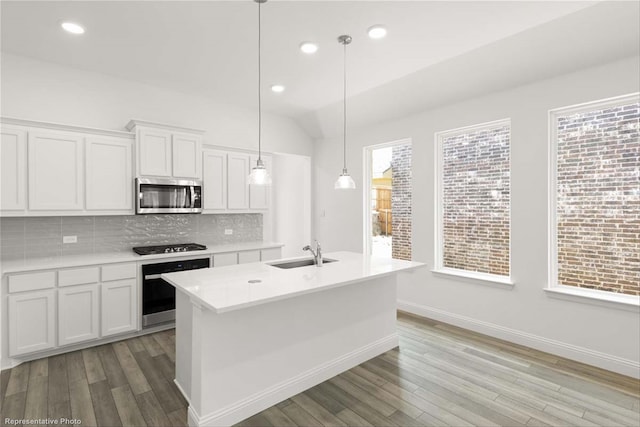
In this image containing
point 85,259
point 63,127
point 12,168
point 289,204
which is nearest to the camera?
point 12,168

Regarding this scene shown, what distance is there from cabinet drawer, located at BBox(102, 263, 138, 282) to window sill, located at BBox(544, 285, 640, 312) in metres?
4.21

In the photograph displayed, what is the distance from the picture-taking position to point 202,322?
209 centimetres

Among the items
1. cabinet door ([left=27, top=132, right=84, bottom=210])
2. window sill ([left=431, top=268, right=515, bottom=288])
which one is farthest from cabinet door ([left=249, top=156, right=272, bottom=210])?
window sill ([left=431, top=268, right=515, bottom=288])

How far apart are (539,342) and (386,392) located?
72.7 inches

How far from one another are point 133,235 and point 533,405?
428 centimetres

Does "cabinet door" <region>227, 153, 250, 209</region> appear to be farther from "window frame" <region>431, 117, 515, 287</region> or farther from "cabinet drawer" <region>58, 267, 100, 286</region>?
"window frame" <region>431, 117, 515, 287</region>

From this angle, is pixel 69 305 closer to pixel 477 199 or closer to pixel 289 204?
pixel 289 204

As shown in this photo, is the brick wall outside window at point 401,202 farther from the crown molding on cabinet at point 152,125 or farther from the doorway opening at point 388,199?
the crown molding on cabinet at point 152,125

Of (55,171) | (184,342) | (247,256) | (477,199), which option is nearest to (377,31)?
(477,199)

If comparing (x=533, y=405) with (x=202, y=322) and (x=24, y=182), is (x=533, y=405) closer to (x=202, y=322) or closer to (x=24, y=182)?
(x=202, y=322)

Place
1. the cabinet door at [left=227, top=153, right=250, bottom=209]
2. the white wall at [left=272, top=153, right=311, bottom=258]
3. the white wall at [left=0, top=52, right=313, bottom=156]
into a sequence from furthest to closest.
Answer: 1. the white wall at [left=272, top=153, right=311, bottom=258]
2. the cabinet door at [left=227, top=153, right=250, bottom=209]
3. the white wall at [left=0, top=52, right=313, bottom=156]

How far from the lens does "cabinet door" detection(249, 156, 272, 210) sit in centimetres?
475

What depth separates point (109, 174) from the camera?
354cm

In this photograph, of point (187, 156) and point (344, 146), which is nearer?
point (187, 156)
